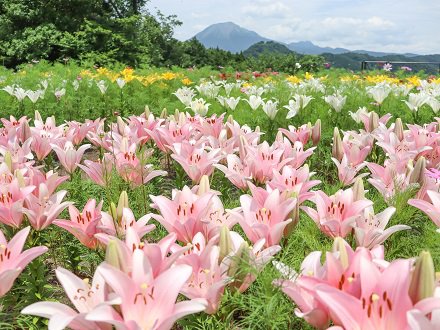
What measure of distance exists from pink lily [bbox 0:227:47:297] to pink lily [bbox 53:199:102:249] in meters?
0.29

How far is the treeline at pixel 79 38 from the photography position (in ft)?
81.1

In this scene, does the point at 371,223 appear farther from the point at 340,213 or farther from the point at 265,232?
the point at 265,232

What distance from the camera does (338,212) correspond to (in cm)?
201

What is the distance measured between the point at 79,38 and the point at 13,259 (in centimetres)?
2668

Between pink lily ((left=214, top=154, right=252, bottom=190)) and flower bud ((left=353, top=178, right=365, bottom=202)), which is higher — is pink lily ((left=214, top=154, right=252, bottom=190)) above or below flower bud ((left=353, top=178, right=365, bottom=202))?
below

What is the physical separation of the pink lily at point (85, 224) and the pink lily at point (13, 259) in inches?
11.4

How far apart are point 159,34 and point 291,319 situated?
33790 millimetres

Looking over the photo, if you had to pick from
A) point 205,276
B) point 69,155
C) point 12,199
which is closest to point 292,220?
point 205,276

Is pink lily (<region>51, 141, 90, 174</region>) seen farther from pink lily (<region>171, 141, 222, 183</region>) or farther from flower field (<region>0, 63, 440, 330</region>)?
pink lily (<region>171, 141, 222, 183</region>)

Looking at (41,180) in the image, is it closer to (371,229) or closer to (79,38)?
(371,229)

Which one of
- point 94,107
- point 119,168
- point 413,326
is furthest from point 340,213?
point 94,107

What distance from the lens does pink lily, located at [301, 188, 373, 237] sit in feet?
6.38

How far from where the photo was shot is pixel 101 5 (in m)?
29.4

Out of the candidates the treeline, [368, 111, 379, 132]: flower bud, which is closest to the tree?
the treeline
